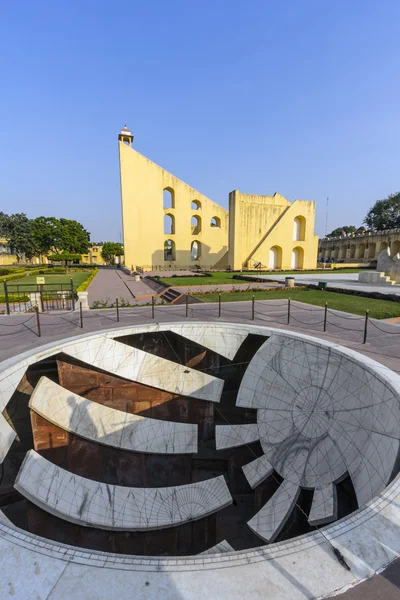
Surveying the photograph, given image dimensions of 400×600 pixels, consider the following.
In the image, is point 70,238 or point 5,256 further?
point 5,256

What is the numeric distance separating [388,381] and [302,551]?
3.42 metres

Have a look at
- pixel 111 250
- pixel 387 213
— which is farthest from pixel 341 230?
pixel 111 250

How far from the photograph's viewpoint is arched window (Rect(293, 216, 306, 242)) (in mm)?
33350

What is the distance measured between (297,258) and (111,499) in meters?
32.0

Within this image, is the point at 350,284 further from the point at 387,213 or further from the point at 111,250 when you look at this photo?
the point at 111,250

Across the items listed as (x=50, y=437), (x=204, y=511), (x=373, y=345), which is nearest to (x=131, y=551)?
(x=204, y=511)

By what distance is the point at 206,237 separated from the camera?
38.0m

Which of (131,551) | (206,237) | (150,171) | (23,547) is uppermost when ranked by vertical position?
(150,171)

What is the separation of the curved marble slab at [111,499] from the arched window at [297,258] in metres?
30.2

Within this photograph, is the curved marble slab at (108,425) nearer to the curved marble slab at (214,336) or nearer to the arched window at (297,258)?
the curved marble slab at (214,336)

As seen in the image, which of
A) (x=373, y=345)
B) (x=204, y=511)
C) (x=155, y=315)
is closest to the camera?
(x=204, y=511)

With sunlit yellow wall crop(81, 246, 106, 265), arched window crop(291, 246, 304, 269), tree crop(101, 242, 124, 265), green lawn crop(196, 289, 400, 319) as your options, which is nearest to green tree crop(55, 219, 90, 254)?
tree crop(101, 242, 124, 265)

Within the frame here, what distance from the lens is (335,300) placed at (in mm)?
13109

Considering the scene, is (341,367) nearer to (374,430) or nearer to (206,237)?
(374,430)
